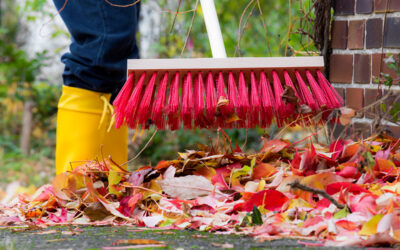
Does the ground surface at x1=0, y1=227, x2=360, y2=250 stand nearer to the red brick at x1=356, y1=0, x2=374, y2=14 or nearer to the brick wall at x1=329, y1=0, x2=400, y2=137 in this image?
the brick wall at x1=329, y1=0, x2=400, y2=137

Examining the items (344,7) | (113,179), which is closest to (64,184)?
(113,179)

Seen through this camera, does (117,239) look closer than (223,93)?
Yes

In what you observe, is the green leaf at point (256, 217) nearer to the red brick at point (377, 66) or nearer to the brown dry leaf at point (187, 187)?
the brown dry leaf at point (187, 187)

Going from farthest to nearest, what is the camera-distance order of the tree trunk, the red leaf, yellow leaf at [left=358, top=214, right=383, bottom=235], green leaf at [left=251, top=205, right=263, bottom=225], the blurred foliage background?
the tree trunk < the blurred foliage background < the red leaf < green leaf at [left=251, top=205, right=263, bottom=225] < yellow leaf at [left=358, top=214, right=383, bottom=235]

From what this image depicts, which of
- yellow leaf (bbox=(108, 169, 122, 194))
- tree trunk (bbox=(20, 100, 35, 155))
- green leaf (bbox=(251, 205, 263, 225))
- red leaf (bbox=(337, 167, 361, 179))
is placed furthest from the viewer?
tree trunk (bbox=(20, 100, 35, 155))

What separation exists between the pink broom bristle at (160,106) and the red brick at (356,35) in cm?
64

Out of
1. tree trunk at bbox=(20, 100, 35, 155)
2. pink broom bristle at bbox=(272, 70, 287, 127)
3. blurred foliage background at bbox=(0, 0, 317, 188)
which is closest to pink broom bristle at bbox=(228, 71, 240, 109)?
pink broom bristle at bbox=(272, 70, 287, 127)

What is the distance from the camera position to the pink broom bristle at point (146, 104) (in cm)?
134

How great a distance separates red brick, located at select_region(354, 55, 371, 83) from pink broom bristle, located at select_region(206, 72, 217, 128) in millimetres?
509

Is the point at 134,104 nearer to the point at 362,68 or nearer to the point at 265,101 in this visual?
the point at 265,101

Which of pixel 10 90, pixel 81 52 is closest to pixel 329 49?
pixel 81 52

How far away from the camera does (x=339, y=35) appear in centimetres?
162

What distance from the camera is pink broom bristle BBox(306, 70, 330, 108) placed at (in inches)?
50.7

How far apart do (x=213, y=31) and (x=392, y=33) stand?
1.80ft
